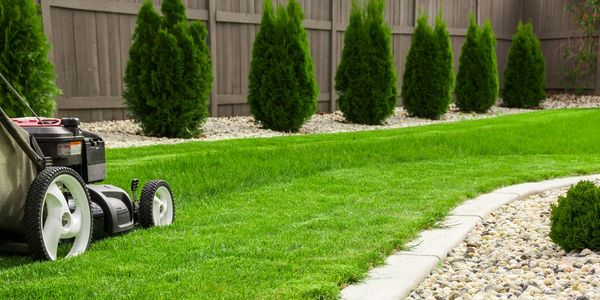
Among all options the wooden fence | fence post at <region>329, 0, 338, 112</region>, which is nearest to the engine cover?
the wooden fence

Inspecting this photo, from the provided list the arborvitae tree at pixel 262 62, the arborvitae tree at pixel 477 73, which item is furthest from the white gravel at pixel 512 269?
the arborvitae tree at pixel 477 73

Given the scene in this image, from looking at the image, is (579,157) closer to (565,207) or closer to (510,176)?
(510,176)

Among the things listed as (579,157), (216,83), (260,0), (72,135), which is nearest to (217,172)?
(72,135)

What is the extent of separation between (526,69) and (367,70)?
6388 millimetres

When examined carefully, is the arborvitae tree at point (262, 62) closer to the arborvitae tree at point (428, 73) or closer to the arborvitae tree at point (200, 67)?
the arborvitae tree at point (200, 67)

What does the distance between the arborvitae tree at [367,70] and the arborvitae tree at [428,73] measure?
4.35 feet

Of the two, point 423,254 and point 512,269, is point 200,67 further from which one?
point 512,269

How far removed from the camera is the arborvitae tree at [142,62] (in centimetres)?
843

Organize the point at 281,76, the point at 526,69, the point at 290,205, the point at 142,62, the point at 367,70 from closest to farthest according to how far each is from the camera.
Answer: the point at 290,205
the point at 142,62
the point at 281,76
the point at 367,70
the point at 526,69

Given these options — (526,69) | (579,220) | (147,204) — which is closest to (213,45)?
(147,204)

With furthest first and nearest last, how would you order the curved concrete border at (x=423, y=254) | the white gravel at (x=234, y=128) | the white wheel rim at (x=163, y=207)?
the white gravel at (x=234, y=128) → the white wheel rim at (x=163, y=207) → the curved concrete border at (x=423, y=254)

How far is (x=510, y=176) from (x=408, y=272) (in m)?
3.32

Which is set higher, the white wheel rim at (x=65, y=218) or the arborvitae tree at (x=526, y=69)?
the arborvitae tree at (x=526, y=69)

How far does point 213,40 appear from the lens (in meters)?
10.7
